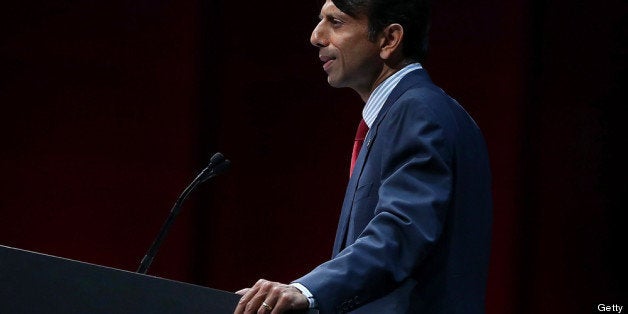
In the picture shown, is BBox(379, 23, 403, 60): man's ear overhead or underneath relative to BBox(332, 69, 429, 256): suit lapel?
overhead

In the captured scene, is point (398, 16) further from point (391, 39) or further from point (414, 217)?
point (414, 217)

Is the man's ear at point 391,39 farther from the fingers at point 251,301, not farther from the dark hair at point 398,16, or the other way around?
the fingers at point 251,301

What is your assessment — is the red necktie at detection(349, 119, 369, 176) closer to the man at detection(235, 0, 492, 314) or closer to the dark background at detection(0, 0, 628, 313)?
the man at detection(235, 0, 492, 314)

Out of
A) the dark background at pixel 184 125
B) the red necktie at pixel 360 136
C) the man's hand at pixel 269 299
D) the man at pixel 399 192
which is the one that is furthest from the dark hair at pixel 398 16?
the dark background at pixel 184 125

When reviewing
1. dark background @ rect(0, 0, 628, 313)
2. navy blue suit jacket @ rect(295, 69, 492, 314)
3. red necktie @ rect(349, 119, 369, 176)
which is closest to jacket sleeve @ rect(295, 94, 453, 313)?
navy blue suit jacket @ rect(295, 69, 492, 314)

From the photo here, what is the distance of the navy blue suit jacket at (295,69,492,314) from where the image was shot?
1.31 metres

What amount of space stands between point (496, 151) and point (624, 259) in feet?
1.73

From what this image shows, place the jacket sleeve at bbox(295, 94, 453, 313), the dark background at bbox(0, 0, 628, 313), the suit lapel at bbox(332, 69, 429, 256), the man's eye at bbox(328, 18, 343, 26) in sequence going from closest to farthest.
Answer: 1. the jacket sleeve at bbox(295, 94, 453, 313)
2. the suit lapel at bbox(332, 69, 429, 256)
3. the man's eye at bbox(328, 18, 343, 26)
4. the dark background at bbox(0, 0, 628, 313)

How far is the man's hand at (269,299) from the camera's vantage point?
3.97ft

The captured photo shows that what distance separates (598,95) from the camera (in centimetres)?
325

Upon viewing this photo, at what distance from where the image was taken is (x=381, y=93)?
5.36 ft

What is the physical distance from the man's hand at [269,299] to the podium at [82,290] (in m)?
0.04

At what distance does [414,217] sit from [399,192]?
0.16ft

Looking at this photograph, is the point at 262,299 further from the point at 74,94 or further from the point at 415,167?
the point at 74,94
